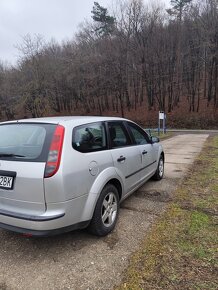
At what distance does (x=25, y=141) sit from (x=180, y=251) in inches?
86.9

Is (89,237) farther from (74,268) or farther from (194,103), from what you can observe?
(194,103)

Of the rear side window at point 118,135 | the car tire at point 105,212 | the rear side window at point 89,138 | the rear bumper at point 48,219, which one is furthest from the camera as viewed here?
the rear side window at point 118,135

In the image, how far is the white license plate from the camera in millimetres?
2676

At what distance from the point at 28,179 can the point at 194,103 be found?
3168 centimetres

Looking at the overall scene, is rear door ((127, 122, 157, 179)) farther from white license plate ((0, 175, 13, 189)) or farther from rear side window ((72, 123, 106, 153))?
white license plate ((0, 175, 13, 189))

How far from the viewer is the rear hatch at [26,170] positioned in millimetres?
2553

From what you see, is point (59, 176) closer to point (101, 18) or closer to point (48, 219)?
point (48, 219)

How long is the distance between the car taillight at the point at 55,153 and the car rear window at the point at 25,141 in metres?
0.06

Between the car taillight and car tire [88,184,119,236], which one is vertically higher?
the car taillight

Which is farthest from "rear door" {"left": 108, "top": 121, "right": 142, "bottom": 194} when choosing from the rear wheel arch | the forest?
the forest

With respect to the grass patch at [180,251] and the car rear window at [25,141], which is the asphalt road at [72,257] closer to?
the grass patch at [180,251]

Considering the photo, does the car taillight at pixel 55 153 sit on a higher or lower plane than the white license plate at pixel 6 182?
higher

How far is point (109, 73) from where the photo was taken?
33906mm

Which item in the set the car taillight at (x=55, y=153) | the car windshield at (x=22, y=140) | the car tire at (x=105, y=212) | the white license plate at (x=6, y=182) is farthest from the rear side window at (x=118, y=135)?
the white license plate at (x=6, y=182)
